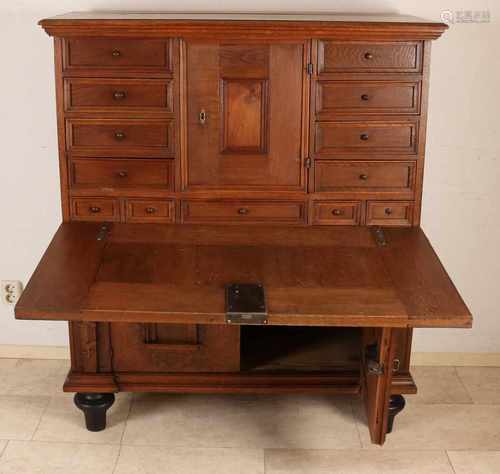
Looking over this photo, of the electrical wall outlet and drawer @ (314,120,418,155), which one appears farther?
the electrical wall outlet

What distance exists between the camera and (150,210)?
11.5ft

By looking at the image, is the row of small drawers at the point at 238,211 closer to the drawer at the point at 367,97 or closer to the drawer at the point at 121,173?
the drawer at the point at 121,173

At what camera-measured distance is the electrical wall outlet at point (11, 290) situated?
4.17m

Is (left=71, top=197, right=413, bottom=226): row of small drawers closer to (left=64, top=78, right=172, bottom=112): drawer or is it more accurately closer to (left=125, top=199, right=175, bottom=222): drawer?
(left=125, top=199, right=175, bottom=222): drawer

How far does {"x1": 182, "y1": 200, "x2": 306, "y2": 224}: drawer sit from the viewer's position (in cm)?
350

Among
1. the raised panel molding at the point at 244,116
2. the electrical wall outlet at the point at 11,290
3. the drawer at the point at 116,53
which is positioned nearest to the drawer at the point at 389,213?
the raised panel molding at the point at 244,116

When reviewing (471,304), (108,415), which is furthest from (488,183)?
(108,415)

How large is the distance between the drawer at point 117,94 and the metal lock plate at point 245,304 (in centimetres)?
84

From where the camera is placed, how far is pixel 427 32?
3.27 meters

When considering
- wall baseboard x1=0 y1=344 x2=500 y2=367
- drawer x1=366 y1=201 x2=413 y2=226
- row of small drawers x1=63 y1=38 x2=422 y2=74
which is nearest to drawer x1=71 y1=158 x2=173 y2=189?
row of small drawers x1=63 y1=38 x2=422 y2=74

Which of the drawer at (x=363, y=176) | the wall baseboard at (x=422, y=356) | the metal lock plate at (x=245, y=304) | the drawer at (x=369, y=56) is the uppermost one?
the drawer at (x=369, y=56)

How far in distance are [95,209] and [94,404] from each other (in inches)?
30.8

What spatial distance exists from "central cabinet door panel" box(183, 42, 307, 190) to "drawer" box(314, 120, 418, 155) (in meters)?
0.09

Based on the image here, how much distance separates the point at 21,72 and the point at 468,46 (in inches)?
77.2
